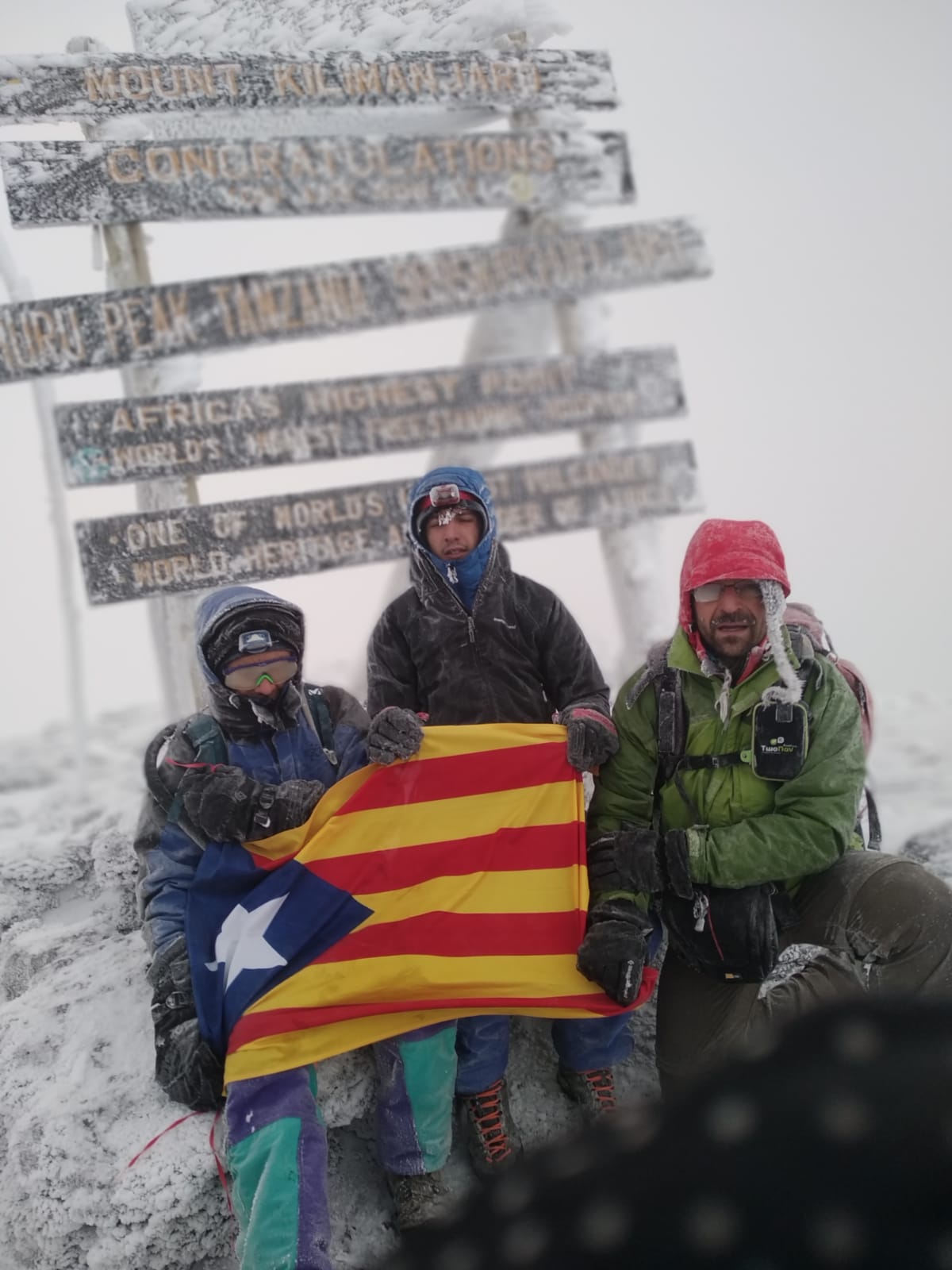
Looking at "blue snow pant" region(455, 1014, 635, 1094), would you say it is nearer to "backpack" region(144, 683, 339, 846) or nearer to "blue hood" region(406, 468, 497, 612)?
"backpack" region(144, 683, 339, 846)

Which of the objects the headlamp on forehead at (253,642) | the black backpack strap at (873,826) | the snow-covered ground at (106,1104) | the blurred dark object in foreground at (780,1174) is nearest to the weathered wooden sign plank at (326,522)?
the snow-covered ground at (106,1104)

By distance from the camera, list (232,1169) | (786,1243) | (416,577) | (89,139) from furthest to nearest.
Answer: (89,139) < (416,577) < (232,1169) < (786,1243)

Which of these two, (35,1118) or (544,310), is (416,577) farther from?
(544,310)

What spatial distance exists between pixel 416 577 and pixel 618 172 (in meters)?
3.69

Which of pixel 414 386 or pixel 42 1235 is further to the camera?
pixel 414 386

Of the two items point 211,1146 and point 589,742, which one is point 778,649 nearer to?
point 589,742

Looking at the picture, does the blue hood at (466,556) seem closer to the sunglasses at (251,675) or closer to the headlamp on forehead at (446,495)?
the headlamp on forehead at (446,495)

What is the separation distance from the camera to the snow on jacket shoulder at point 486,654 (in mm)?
3438

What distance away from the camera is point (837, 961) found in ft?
10.6

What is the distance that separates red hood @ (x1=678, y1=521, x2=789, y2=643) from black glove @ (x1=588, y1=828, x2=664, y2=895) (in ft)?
2.11

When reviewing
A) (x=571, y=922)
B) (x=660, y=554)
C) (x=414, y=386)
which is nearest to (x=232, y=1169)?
(x=571, y=922)

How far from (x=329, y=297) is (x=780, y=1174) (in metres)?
5.54

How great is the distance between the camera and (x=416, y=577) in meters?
3.52

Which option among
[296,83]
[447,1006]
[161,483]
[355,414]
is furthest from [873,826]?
[296,83]
